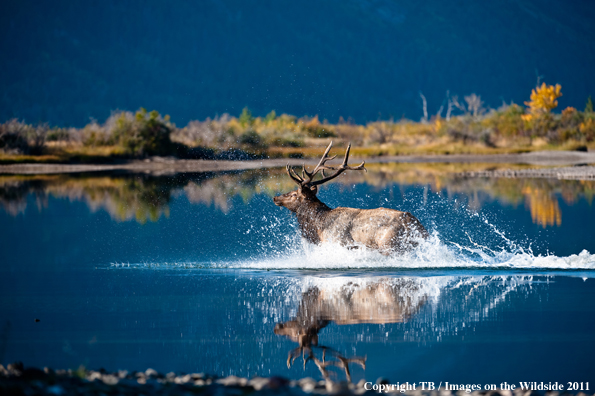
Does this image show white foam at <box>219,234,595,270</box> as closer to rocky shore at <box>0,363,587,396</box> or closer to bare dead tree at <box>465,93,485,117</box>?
rocky shore at <box>0,363,587,396</box>

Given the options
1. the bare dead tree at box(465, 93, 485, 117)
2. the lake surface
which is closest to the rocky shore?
the lake surface

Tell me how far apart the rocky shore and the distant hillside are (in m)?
A: 93.2

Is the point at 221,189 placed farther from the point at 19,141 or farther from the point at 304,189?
the point at 19,141

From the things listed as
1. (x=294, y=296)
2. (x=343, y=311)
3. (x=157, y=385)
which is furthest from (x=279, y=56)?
(x=157, y=385)

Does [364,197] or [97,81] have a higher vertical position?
[97,81]

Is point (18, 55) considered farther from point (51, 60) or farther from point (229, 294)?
point (229, 294)

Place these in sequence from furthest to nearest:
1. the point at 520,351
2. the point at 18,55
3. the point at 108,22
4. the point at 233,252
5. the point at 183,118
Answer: the point at 108,22, the point at 18,55, the point at 183,118, the point at 233,252, the point at 520,351

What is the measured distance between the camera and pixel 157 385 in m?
6.65

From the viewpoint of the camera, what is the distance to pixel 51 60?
107438mm

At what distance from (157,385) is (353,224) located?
690cm

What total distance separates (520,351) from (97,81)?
10200 centimetres

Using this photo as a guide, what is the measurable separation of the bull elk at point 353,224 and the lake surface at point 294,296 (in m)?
0.26

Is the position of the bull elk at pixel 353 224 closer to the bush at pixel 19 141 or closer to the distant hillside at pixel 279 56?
the bush at pixel 19 141

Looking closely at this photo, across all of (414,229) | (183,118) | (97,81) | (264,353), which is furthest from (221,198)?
(97,81)
